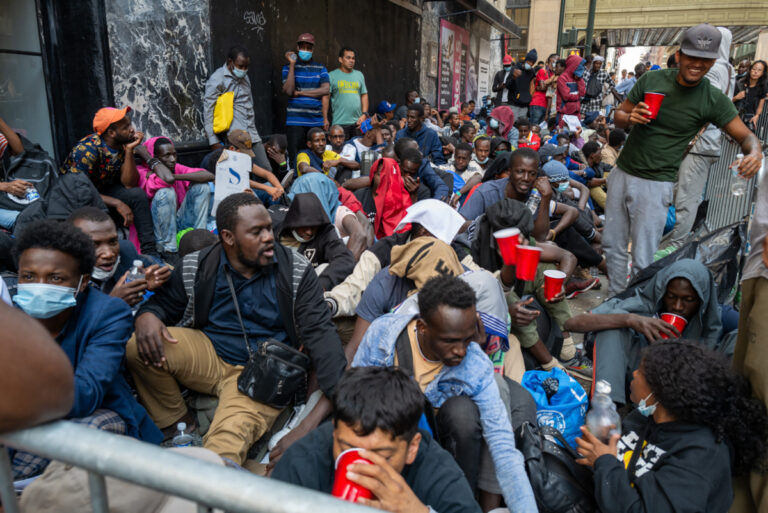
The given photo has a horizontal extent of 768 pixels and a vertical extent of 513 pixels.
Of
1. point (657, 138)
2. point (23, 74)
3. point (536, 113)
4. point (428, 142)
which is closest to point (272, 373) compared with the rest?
point (657, 138)

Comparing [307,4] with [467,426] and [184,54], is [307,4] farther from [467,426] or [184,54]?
[467,426]

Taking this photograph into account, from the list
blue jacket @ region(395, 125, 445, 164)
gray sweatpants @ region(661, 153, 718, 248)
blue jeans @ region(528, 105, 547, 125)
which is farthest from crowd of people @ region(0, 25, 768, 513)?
blue jeans @ region(528, 105, 547, 125)

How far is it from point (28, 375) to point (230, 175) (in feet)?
14.7

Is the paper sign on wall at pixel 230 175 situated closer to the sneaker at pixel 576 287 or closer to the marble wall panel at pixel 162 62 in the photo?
the marble wall panel at pixel 162 62

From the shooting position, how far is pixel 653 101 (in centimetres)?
404

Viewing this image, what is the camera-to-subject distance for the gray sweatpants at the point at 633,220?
439 centimetres

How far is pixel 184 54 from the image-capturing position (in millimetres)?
6145

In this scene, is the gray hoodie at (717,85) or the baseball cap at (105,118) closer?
the baseball cap at (105,118)

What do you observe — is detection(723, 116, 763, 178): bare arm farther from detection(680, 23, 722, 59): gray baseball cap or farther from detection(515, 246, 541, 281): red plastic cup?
detection(515, 246, 541, 281): red plastic cup

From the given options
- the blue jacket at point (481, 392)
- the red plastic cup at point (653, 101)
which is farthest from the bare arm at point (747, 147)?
the blue jacket at point (481, 392)

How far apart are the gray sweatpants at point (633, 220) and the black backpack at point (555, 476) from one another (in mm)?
2412

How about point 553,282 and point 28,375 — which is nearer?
point 28,375

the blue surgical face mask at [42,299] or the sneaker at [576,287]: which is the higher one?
the blue surgical face mask at [42,299]

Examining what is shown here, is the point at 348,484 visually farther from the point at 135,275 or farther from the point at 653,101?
the point at 653,101
